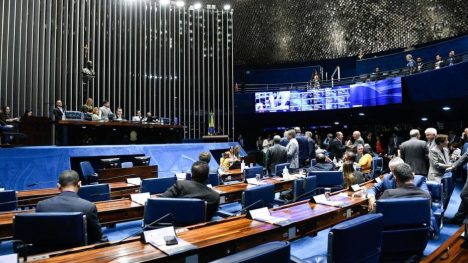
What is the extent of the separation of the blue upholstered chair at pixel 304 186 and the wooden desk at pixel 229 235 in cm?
91

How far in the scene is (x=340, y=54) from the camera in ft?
54.2

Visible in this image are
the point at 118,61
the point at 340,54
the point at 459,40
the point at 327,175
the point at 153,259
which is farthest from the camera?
the point at 340,54

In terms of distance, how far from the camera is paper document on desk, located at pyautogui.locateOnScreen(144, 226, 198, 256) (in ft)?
5.76

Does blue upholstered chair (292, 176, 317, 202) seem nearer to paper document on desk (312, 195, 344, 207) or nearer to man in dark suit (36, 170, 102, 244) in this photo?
paper document on desk (312, 195, 344, 207)

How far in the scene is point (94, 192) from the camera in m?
3.55

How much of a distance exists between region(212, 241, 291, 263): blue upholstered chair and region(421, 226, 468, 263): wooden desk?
0.88m

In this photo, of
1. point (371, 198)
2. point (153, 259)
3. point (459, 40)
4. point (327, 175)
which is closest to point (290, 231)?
point (153, 259)

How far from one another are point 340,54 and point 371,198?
14.7 meters

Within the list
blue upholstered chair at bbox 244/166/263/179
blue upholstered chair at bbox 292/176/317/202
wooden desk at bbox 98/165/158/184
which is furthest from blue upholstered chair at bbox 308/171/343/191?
wooden desk at bbox 98/165/158/184

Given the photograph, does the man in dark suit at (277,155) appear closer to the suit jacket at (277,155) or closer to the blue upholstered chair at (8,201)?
the suit jacket at (277,155)

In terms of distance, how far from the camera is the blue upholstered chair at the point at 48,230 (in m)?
1.98

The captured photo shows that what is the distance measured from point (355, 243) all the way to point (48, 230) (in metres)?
1.84

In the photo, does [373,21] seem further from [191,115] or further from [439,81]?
[191,115]

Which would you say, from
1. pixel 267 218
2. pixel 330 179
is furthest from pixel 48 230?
pixel 330 179
